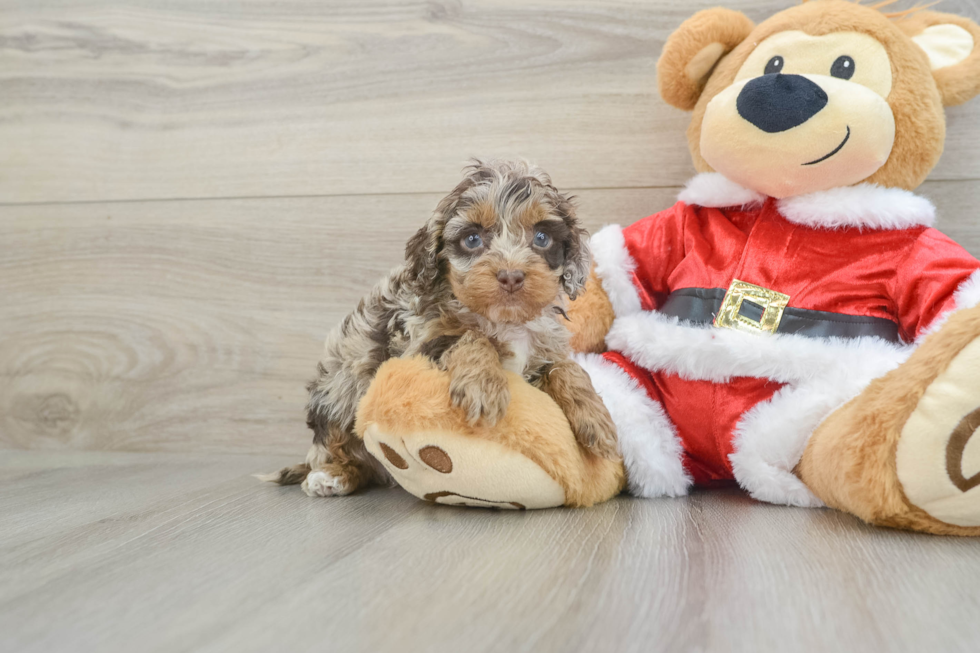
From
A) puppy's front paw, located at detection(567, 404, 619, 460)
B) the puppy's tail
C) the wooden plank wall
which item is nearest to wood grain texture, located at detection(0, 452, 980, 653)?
puppy's front paw, located at detection(567, 404, 619, 460)

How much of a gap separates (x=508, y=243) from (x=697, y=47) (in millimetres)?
653

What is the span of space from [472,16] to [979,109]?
1203 millimetres

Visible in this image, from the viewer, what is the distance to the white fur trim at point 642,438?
1419 mm

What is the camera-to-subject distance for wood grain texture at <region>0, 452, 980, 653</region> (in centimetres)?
77

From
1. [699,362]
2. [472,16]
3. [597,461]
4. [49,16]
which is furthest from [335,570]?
[49,16]

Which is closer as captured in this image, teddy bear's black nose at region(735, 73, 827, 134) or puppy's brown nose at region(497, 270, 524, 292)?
puppy's brown nose at region(497, 270, 524, 292)

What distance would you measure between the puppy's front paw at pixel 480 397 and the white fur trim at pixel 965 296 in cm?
69

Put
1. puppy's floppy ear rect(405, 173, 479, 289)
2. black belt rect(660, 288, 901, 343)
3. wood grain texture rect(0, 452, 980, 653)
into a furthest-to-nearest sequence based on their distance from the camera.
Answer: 1. black belt rect(660, 288, 901, 343)
2. puppy's floppy ear rect(405, 173, 479, 289)
3. wood grain texture rect(0, 452, 980, 653)

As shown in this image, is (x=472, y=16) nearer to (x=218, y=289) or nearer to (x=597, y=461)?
(x=218, y=289)

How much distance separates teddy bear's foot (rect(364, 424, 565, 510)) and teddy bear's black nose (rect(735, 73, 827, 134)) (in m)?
0.75

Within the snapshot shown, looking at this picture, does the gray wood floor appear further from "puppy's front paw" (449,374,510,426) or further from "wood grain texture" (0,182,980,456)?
"puppy's front paw" (449,374,510,426)

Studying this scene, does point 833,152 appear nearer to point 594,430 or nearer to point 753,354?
point 753,354

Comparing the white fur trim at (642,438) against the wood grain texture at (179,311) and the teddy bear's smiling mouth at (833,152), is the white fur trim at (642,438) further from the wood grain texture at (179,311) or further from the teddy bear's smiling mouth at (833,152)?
the wood grain texture at (179,311)

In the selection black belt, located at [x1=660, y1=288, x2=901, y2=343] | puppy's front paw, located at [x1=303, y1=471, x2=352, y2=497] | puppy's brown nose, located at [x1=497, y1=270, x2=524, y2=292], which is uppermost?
puppy's brown nose, located at [x1=497, y1=270, x2=524, y2=292]
